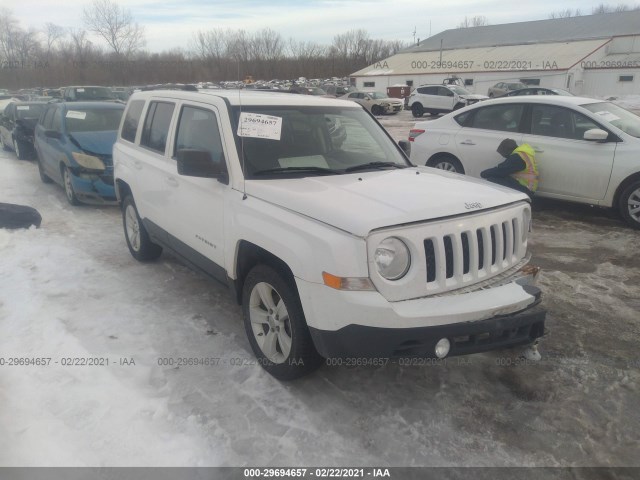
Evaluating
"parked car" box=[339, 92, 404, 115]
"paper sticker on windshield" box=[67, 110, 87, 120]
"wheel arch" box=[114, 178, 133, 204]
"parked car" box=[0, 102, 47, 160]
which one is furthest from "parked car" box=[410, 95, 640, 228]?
"parked car" box=[339, 92, 404, 115]

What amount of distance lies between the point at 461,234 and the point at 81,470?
8.21ft

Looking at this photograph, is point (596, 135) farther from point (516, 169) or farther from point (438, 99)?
point (438, 99)

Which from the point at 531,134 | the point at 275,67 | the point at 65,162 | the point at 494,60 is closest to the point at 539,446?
the point at 531,134

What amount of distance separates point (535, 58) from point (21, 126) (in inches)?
1657

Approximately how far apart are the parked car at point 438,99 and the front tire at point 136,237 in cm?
2460

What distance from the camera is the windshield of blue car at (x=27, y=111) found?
44.9 feet

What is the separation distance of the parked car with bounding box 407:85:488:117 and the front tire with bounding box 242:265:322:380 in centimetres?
2625

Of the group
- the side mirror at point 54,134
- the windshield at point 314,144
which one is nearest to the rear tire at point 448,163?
the windshield at point 314,144

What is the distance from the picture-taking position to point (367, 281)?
2.73m

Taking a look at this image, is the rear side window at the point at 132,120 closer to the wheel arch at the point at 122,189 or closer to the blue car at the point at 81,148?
the wheel arch at the point at 122,189

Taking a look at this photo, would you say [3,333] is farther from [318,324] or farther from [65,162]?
[65,162]

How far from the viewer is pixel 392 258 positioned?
2.77 m

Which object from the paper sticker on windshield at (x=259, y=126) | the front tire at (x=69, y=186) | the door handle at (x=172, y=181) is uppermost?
the paper sticker on windshield at (x=259, y=126)

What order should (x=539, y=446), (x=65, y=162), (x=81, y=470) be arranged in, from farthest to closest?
(x=65, y=162) → (x=539, y=446) → (x=81, y=470)
